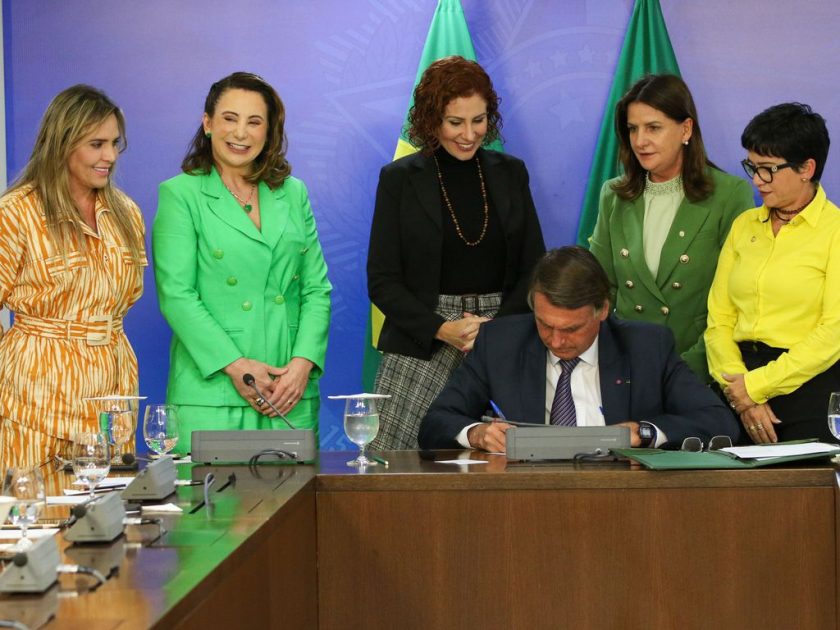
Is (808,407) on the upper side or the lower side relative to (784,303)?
lower

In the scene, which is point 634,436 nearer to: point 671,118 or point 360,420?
point 360,420

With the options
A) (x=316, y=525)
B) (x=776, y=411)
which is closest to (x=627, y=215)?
(x=776, y=411)

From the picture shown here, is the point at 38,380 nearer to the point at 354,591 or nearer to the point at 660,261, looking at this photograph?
the point at 354,591

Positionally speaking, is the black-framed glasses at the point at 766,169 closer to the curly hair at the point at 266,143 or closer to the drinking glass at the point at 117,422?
the curly hair at the point at 266,143

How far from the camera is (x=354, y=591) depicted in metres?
2.86

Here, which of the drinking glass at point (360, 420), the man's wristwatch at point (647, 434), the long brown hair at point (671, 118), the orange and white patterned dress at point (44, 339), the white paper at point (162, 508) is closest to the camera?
the white paper at point (162, 508)

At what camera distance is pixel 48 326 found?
3594 mm

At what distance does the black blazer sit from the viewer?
4082 mm

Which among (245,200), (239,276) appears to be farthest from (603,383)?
(245,200)

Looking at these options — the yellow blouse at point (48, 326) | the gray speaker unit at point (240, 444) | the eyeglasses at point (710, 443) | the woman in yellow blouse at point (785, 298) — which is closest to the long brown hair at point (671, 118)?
the woman in yellow blouse at point (785, 298)

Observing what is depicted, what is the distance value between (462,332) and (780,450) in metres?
1.23

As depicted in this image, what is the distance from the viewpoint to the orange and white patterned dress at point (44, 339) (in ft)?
11.7

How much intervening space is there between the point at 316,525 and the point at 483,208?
160 cm

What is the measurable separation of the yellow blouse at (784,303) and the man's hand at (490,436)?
899mm
